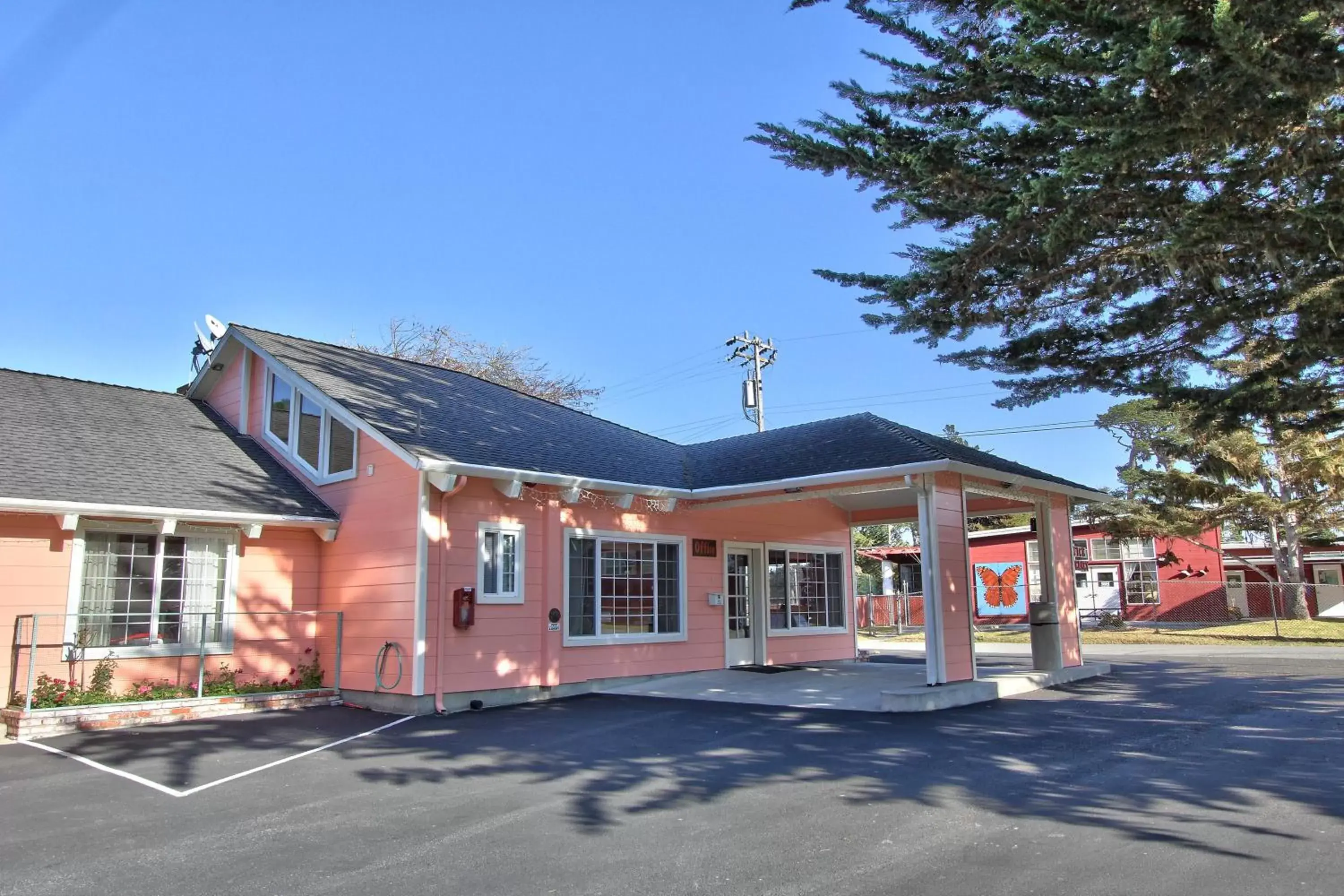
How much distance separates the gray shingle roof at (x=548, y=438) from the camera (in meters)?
11.3

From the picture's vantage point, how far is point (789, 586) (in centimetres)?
1548

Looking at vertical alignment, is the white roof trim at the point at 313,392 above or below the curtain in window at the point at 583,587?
above

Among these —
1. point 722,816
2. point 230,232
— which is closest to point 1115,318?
point 722,816

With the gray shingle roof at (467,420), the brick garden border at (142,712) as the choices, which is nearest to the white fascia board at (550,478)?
the gray shingle roof at (467,420)

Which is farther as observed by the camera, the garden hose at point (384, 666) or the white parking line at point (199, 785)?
the garden hose at point (384, 666)

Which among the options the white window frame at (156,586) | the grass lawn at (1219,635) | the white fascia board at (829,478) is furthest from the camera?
the grass lawn at (1219,635)

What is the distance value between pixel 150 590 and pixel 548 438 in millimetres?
5634

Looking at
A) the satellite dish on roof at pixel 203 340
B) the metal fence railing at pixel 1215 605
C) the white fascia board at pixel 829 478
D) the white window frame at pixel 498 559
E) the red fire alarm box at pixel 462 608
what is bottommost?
the metal fence railing at pixel 1215 605

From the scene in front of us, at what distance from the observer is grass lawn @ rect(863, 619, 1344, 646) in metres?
21.0

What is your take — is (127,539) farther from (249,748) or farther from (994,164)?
(994,164)

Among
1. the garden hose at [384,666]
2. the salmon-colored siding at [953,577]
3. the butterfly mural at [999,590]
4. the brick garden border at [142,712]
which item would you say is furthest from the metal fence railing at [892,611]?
the brick garden border at [142,712]

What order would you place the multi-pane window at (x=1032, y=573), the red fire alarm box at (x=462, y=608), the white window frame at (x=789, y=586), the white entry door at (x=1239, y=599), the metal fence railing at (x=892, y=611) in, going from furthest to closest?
the multi-pane window at (x=1032, y=573)
the metal fence railing at (x=892, y=611)
the white entry door at (x=1239, y=599)
the white window frame at (x=789, y=586)
the red fire alarm box at (x=462, y=608)

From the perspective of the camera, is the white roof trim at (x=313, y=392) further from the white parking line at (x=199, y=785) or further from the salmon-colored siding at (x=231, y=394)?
the white parking line at (x=199, y=785)

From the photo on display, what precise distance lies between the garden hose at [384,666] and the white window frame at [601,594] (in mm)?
2143
